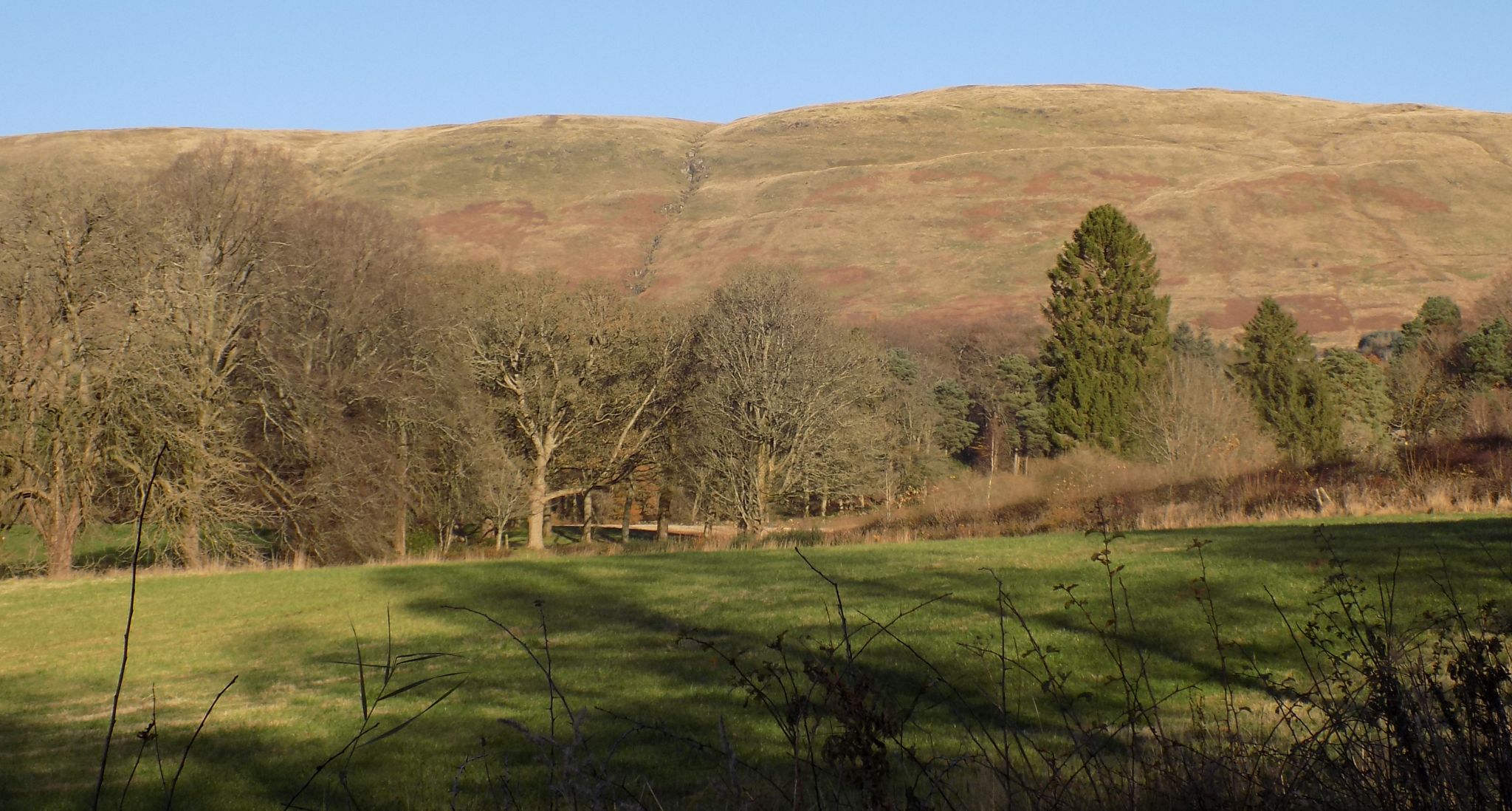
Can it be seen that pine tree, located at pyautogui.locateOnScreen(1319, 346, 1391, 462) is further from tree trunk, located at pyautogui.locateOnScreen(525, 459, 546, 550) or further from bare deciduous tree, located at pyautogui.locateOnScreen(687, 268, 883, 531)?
tree trunk, located at pyautogui.locateOnScreen(525, 459, 546, 550)

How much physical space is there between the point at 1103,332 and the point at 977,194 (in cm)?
10335

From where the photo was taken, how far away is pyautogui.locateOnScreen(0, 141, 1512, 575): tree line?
27906 mm

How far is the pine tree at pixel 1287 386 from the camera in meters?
44.1

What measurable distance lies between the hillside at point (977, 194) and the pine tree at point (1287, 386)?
52.8m

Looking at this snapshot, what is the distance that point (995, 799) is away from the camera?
447cm

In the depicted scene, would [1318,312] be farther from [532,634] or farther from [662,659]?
[662,659]

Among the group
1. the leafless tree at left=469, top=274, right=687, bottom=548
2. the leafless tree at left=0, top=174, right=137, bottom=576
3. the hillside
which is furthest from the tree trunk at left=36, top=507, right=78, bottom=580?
the hillside

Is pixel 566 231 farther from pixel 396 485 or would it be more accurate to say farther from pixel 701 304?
pixel 396 485

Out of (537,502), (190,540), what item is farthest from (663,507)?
(190,540)

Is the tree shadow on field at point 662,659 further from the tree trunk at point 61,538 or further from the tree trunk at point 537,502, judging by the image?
the tree trunk at point 537,502

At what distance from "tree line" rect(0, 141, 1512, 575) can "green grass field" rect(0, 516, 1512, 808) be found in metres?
6.84

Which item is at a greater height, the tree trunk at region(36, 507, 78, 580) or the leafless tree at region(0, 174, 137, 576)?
the leafless tree at region(0, 174, 137, 576)

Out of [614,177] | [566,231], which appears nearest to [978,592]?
[566,231]

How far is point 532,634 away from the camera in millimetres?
13641
